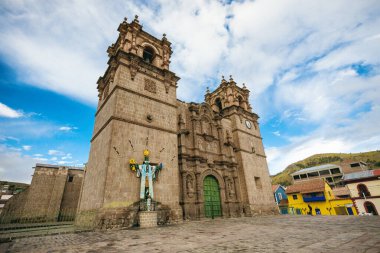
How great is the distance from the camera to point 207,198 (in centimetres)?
A: 1592

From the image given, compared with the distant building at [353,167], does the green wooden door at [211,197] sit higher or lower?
lower

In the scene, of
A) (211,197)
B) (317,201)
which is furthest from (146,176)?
(317,201)

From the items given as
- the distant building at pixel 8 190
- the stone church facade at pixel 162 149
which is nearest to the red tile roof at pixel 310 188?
the stone church facade at pixel 162 149

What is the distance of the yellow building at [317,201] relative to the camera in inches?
1157

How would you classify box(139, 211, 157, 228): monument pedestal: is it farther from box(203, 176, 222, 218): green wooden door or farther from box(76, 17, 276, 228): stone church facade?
box(203, 176, 222, 218): green wooden door

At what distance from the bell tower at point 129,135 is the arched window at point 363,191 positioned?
28477mm

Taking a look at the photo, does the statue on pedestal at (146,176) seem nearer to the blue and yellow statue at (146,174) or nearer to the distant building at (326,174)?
the blue and yellow statue at (146,174)

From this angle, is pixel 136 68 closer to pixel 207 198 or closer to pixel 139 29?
pixel 139 29

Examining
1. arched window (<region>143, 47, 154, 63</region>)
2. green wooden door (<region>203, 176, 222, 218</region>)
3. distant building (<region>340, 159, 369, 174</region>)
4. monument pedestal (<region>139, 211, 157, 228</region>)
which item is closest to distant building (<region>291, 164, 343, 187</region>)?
distant building (<region>340, 159, 369, 174</region>)

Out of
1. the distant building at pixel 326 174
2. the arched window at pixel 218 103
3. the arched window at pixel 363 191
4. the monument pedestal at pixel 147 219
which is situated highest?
the arched window at pixel 218 103

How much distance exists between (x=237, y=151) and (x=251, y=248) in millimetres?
16618

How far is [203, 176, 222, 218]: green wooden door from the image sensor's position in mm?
15620

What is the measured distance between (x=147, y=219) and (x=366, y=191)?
103 ft

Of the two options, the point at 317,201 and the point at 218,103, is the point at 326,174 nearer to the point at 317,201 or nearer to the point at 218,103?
the point at 317,201
